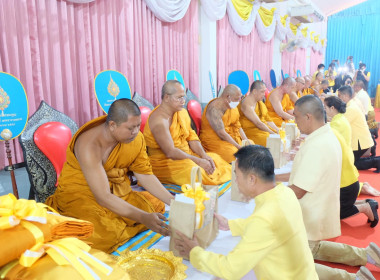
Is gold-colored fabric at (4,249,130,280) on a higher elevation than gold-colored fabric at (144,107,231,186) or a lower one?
higher

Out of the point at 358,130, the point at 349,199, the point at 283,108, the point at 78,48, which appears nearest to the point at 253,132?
the point at 358,130

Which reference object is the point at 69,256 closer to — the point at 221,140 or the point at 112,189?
the point at 112,189

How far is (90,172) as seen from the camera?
1.83 meters

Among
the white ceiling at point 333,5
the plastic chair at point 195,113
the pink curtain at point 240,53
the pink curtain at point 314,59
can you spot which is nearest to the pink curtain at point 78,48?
the plastic chair at point 195,113

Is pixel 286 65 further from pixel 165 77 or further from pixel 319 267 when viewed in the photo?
pixel 319 267

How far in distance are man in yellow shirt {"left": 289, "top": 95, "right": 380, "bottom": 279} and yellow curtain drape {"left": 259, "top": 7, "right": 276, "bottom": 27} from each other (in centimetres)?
570

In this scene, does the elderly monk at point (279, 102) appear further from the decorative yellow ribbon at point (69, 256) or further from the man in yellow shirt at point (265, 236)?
the decorative yellow ribbon at point (69, 256)

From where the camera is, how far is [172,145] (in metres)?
2.92

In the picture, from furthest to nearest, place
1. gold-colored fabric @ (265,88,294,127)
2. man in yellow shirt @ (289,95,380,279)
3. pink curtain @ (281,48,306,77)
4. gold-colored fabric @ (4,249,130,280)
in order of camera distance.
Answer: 1. pink curtain @ (281,48,306,77)
2. gold-colored fabric @ (265,88,294,127)
3. man in yellow shirt @ (289,95,380,279)
4. gold-colored fabric @ (4,249,130,280)

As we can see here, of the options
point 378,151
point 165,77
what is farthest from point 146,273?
point 378,151

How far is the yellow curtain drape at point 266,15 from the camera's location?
7.13 metres

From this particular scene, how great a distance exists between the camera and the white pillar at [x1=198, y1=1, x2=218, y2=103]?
17.3 ft

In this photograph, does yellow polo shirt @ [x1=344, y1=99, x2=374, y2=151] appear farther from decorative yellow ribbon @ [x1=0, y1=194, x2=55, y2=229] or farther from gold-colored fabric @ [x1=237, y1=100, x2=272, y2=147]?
decorative yellow ribbon @ [x1=0, y1=194, x2=55, y2=229]

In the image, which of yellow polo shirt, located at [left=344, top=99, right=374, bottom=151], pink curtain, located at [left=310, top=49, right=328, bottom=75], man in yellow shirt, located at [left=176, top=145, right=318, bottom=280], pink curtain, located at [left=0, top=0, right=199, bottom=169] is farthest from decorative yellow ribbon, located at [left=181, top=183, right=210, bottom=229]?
pink curtain, located at [left=310, top=49, right=328, bottom=75]
